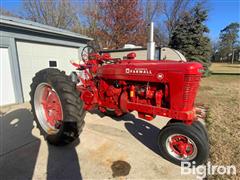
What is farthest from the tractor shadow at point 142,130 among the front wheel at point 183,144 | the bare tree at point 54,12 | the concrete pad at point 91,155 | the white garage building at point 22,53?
the bare tree at point 54,12

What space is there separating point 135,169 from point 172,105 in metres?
1.04

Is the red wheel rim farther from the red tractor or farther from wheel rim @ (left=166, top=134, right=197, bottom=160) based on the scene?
wheel rim @ (left=166, top=134, right=197, bottom=160)

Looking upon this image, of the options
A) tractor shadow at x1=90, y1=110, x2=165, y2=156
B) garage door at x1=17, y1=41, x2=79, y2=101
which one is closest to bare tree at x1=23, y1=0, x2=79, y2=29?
garage door at x1=17, y1=41, x2=79, y2=101

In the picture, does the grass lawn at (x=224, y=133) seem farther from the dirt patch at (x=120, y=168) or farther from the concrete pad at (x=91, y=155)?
the dirt patch at (x=120, y=168)

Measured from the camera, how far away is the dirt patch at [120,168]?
7.41 ft

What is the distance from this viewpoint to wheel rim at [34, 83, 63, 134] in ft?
10.1

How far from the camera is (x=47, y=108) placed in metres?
3.23

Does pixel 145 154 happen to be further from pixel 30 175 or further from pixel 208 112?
pixel 208 112

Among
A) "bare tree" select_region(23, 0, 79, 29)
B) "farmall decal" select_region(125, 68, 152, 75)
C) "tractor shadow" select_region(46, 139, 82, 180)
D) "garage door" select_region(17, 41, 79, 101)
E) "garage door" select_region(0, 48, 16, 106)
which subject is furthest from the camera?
"bare tree" select_region(23, 0, 79, 29)

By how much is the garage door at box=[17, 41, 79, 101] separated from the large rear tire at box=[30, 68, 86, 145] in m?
3.35

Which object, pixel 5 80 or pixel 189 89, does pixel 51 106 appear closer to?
pixel 189 89

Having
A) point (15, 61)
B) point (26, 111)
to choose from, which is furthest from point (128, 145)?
point (15, 61)

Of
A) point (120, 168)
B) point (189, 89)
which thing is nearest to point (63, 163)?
point (120, 168)

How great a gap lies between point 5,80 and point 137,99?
4752mm
